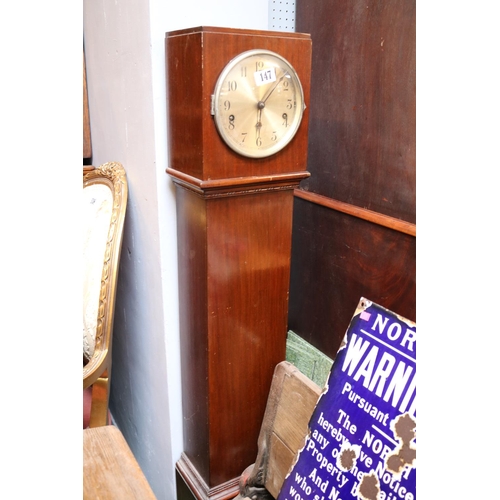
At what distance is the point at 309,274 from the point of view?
1.81 metres

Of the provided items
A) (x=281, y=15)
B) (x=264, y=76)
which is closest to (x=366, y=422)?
(x=264, y=76)

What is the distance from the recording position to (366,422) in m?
1.12

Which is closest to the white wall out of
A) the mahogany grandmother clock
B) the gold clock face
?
the mahogany grandmother clock

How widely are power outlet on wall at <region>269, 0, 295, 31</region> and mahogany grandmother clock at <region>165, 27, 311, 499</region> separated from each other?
42 centimetres

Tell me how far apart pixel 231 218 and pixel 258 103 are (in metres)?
0.31

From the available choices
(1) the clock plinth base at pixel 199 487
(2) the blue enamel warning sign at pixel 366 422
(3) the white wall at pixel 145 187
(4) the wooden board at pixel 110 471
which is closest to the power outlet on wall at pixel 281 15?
(3) the white wall at pixel 145 187

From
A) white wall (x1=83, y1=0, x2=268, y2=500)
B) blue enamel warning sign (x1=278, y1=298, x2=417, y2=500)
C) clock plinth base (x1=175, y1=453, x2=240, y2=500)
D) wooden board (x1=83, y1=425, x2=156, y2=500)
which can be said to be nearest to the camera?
wooden board (x1=83, y1=425, x2=156, y2=500)

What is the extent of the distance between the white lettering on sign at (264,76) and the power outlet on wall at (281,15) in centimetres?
48

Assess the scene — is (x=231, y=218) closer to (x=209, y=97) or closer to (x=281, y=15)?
(x=209, y=97)

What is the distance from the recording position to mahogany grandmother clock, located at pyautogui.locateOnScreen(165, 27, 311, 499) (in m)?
1.21

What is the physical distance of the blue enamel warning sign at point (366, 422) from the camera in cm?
103

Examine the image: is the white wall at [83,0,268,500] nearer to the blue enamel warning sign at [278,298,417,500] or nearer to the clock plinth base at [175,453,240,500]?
the clock plinth base at [175,453,240,500]
